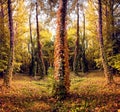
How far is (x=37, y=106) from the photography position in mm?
13281

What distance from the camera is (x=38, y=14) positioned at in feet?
102

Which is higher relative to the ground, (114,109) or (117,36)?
(117,36)

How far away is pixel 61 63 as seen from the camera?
603 inches

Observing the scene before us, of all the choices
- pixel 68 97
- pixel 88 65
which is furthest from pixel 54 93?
pixel 88 65

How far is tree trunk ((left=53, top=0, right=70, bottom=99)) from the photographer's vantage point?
1512cm

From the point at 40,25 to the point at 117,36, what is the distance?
35.3 feet

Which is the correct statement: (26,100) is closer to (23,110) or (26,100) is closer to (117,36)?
(23,110)

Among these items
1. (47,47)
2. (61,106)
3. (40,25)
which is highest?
(40,25)

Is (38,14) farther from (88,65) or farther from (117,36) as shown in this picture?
(88,65)

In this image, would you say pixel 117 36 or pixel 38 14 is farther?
pixel 38 14

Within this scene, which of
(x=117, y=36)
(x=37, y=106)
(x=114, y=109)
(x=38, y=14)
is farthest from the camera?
(x=38, y=14)

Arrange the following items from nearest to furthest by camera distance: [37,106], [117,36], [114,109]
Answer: [114,109]
[37,106]
[117,36]

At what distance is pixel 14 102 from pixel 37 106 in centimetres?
129

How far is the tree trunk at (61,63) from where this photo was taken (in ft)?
49.6
